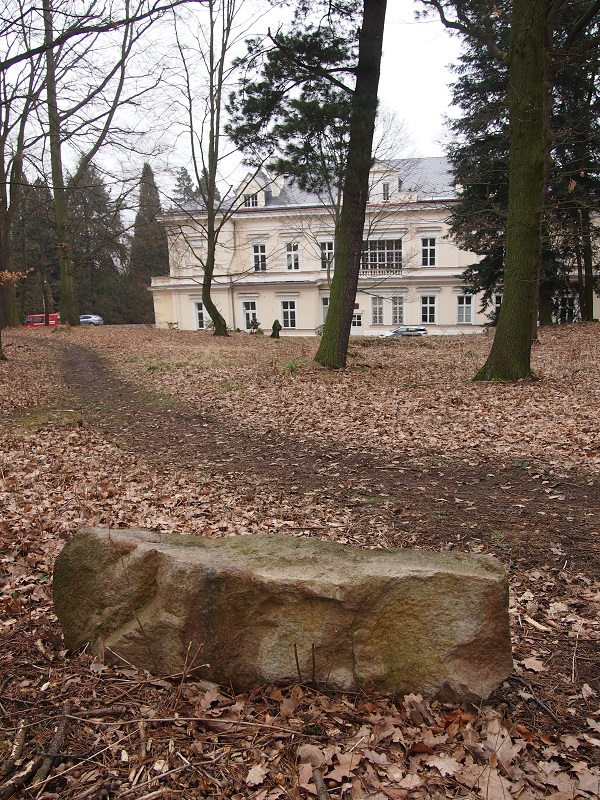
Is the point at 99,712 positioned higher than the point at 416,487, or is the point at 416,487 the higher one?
the point at 416,487

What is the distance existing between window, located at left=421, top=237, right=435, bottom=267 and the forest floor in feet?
96.0

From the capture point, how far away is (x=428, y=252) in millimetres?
39844

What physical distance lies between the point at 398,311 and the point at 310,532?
37.6 m

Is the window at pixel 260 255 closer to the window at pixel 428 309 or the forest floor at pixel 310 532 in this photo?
the window at pixel 428 309

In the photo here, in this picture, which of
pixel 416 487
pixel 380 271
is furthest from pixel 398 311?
pixel 416 487

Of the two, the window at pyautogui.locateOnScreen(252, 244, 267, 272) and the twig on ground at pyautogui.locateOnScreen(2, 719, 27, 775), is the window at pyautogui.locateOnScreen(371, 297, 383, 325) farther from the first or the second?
the twig on ground at pyautogui.locateOnScreen(2, 719, 27, 775)

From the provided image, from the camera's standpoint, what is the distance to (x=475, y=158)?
968 inches

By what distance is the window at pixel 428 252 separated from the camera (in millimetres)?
39719

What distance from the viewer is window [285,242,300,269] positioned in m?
41.2

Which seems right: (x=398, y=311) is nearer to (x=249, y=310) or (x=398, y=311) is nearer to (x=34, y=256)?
(x=249, y=310)

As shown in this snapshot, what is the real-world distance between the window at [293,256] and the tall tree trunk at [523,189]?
3146 cm

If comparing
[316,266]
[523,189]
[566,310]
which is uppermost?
[316,266]

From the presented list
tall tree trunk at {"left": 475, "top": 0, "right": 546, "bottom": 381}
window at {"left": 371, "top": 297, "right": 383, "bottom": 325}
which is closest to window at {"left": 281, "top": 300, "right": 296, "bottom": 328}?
window at {"left": 371, "top": 297, "right": 383, "bottom": 325}

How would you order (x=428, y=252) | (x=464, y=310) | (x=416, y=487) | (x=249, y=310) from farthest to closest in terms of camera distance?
(x=249, y=310) → (x=464, y=310) → (x=428, y=252) → (x=416, y=487)
